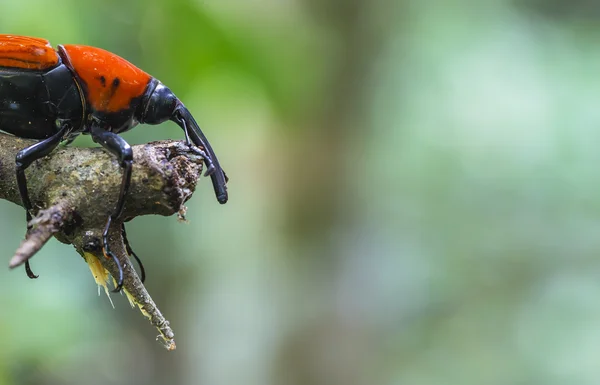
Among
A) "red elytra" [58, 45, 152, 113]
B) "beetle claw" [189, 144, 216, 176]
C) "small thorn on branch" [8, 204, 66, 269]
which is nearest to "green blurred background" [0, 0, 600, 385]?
"red elytra" [58, 45, 152, 113]

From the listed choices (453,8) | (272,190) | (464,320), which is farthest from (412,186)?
(272,190)

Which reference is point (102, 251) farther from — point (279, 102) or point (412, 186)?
point (412, 186)

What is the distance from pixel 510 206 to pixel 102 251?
246 inches

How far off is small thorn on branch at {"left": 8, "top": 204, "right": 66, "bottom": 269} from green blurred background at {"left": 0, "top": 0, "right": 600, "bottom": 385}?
160 centimetres

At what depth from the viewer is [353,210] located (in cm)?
460

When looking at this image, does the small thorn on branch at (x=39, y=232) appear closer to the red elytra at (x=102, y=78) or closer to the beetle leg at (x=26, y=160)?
the beetle leg at (x=26, y=160)

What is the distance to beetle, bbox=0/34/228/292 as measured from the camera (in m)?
1.18

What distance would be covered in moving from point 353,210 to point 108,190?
12.4ft

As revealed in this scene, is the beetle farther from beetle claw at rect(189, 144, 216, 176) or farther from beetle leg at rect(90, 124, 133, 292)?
beetle leg at rect(90, 124, 133, 292)

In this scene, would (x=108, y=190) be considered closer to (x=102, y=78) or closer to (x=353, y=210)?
(x=102, y=78)

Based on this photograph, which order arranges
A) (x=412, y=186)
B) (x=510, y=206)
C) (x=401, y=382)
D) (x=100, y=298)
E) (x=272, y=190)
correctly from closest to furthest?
(x=100, y=298), (x=272, y=190), (x=401, y=382), (x=510, y=206), (x=412, y=186)

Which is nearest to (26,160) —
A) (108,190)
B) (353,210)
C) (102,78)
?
(108,190)

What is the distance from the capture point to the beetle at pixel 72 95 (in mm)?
1181

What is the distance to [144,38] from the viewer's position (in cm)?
239
